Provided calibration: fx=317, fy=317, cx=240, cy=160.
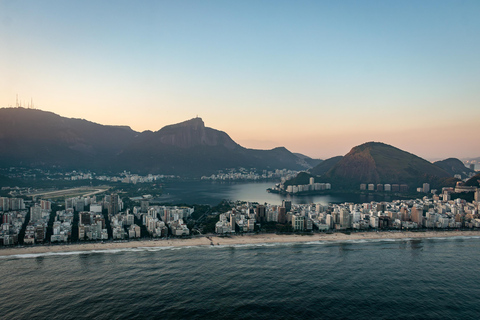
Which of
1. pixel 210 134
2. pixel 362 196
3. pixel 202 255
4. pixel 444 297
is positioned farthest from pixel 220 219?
pixel 210 134

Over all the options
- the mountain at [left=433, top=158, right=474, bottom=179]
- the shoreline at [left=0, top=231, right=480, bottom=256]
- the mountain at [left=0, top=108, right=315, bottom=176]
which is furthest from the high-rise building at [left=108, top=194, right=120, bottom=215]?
the mountain at [left=433, top=158, right=474, bottom=179]

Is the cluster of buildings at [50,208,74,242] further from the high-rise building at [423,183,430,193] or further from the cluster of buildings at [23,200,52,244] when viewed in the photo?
the high-rise building at [423,183,430,193]

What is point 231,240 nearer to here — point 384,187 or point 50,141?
point 384,187

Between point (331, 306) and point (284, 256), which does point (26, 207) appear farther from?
point (331, 306)

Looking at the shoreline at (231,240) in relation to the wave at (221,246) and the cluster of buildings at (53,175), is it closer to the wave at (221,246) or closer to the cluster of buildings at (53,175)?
the wave at (221,246)

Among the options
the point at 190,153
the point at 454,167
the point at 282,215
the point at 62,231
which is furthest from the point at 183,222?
the point at 454,167

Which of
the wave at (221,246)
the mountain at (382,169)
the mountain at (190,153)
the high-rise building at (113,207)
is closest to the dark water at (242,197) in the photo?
the mountain at (382,169)

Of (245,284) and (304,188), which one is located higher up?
(304,188)
